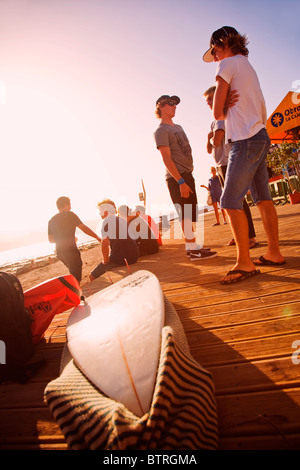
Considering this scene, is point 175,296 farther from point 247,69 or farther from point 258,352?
point 247,69

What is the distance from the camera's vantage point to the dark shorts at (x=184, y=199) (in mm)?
3805

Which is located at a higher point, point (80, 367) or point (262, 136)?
point (262, 136)

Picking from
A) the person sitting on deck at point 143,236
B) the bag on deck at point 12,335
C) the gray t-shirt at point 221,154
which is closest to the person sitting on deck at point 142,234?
the person sitting on deck at point 143,236

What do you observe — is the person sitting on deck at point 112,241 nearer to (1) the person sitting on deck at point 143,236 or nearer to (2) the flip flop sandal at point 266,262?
(1) the person sitting on deck at point 143,236

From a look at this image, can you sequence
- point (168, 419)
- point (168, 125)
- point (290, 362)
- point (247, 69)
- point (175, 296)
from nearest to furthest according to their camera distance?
point (168, 419) < point (290, 362) < point (247, 69) < point (175, 296) < point (168, 125)

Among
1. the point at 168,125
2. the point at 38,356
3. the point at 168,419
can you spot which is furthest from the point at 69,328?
the point at 168,125

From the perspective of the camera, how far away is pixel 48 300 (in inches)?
89.8

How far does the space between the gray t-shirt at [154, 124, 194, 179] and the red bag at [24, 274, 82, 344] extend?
7.85ft

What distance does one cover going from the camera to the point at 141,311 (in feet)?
5.34

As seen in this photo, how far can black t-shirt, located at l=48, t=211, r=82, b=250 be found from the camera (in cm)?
464

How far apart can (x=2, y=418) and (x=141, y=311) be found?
3.36 ft

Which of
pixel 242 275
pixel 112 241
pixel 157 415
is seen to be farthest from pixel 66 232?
pixel 157 415

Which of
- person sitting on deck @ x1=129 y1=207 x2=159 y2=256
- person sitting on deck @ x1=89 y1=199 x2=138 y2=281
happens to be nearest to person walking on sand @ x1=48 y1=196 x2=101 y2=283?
person sitting on deck @ x1=89 y1=199 x2=138 y2=281

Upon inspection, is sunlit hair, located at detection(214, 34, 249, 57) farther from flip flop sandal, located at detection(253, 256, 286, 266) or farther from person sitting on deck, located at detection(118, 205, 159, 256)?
person sitting on deck, located at detection(118, 205, 159, 256)
